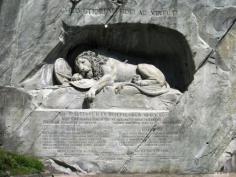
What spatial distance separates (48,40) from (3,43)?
0.80 meters

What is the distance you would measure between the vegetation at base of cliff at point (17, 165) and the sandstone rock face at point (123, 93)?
0.57 meters

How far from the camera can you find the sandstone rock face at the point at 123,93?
368 inches

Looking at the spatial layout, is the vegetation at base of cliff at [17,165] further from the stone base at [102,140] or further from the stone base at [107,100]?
the stone base at [107,100]

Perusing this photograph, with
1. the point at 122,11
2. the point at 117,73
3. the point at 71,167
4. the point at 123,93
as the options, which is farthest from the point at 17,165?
the point at 122,11

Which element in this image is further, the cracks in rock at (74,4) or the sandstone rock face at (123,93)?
the cracks in rock at (74,4)

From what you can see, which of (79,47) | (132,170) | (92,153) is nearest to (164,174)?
(132,170)

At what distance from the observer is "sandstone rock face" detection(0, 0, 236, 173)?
368 inches

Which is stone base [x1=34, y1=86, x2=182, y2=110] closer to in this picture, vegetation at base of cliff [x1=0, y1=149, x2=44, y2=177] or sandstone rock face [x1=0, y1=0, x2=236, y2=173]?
sandstone rock face [x1=0, y1=0, x2=236, y2=173]

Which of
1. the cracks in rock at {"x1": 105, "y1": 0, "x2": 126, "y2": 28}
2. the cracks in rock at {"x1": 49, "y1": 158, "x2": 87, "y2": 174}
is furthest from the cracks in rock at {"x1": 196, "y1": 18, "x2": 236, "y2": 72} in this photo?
the cracks in rock at {"x1": 49, "y1": 158, "x2": 87, "y2": 174}

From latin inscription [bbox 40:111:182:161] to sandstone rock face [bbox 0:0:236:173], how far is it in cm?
2

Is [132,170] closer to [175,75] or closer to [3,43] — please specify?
[175,75]

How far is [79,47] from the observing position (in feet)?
33.0

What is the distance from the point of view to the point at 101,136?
9.32m

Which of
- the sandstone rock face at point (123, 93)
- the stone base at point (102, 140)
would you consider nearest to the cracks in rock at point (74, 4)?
the sandstone rock face at point (123, 93)
